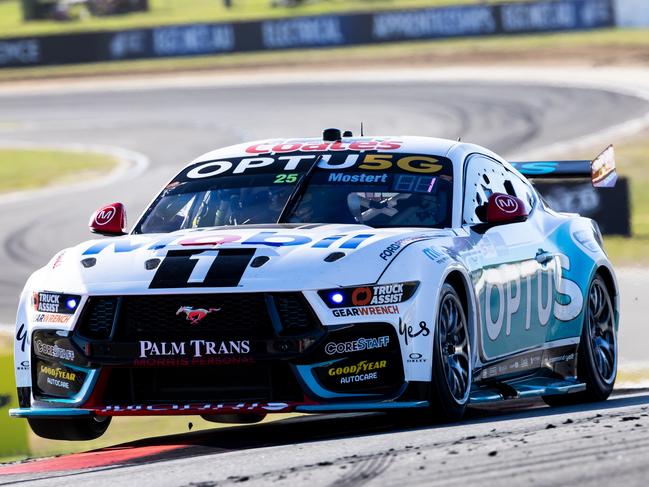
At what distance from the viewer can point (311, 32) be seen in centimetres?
4425

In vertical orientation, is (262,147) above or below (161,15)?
above

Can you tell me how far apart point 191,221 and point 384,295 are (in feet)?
5.29

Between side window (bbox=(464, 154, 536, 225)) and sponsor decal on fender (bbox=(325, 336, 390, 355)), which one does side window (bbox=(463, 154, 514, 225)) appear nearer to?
side window (bbox=(464, 154, 536, 225))

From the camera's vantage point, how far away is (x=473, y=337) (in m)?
7.18

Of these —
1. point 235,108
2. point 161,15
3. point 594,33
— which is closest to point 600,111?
point 235,108

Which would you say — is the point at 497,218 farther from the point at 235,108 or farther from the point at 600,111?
the point at 235,108

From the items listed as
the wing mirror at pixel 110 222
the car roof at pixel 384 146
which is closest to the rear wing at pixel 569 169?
the car roof at pixel 384 146

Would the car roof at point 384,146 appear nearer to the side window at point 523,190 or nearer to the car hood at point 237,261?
the side window at point 523,190

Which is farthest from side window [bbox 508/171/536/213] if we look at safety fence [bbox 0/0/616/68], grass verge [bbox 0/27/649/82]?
safety fence [bbox 0/0/616/68]

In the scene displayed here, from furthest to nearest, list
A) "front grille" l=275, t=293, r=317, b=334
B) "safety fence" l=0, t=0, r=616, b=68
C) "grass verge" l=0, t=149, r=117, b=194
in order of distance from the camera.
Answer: "safety fence" l=0, t=0, r=616, b=68
"grass verge" l=0, t=149, r=117, b=194
"front grille" l=275, t=293, r=317, b=334

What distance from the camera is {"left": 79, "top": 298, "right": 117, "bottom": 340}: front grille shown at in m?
6.60

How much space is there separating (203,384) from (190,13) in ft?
161

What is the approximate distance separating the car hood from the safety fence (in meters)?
36.0

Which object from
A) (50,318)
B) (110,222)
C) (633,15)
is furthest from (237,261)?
(633,15)
